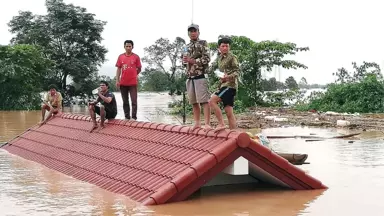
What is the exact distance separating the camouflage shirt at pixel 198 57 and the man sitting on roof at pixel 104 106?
2.88 m

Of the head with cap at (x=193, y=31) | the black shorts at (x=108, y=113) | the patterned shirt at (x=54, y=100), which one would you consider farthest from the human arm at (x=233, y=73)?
the patterned shirt at (x=54, y=100)

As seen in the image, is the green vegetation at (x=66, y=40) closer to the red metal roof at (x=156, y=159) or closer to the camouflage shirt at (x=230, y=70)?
the red metal roof at (x=156, y=159)

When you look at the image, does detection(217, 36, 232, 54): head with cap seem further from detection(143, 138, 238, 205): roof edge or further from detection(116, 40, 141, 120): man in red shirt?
detection(116, 40, 141, 120): man in red shirt

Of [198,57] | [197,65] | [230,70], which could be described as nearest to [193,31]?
[198,57]

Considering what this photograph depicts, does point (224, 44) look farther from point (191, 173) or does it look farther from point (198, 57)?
point (191, 173)

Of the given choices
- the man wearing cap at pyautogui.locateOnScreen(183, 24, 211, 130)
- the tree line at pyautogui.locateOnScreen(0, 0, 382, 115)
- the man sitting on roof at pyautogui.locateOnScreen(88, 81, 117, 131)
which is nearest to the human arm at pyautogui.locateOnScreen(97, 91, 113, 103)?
the man sitting on roof at pyautogui.locateOnScreen(88, 81, 117, 131)

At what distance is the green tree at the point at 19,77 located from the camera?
3509 cm

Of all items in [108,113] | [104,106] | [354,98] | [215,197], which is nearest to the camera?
[215,197]

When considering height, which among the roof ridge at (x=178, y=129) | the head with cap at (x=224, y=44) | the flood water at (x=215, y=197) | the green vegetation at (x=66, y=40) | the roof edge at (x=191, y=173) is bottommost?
the flood water at (x=215, y=197)

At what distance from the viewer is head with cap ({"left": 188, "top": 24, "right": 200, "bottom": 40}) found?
8.86 m

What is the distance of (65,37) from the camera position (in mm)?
Answer: 44125

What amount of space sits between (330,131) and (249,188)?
11.0 metres

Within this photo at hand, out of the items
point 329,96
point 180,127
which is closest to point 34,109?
point 329,96

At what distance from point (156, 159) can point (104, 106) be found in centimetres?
321
